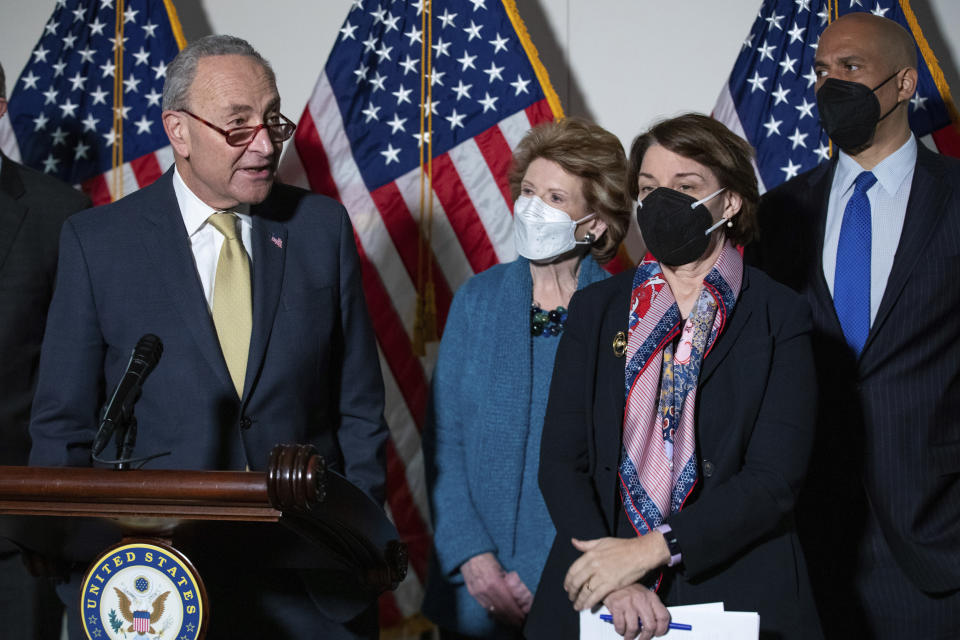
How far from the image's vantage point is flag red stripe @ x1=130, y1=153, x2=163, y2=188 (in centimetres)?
358

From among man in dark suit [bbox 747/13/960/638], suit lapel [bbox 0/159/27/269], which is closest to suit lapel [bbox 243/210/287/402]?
suit lapel [bbox 0/159/27/269]

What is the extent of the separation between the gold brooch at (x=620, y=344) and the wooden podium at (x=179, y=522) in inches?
28.6

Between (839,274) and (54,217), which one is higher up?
(54,217)

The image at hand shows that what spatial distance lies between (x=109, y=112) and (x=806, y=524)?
2761 mm

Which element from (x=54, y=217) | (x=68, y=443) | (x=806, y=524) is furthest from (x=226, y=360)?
(x=806, y=524)

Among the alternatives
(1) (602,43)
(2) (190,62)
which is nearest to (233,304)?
(2) (190,62)

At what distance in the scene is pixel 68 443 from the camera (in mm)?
1893

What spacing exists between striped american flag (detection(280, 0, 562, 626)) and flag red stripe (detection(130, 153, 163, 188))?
1.58ft

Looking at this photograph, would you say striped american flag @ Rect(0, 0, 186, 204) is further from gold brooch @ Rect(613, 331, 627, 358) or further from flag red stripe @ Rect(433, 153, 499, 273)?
gold brooch @ Rect(613, 331, 627, 358)

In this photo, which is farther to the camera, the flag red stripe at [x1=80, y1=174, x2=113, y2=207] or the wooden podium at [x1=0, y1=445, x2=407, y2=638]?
the flag red stripe at [x1=80, y1=174, x2=113, y2=207]

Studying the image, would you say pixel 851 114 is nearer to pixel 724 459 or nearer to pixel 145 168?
pixel 724 459

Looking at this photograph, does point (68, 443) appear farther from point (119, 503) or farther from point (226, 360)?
point (119, 503)

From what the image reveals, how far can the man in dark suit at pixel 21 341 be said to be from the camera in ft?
8.56

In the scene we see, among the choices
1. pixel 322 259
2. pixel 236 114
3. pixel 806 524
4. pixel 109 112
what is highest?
pixel 109 112
